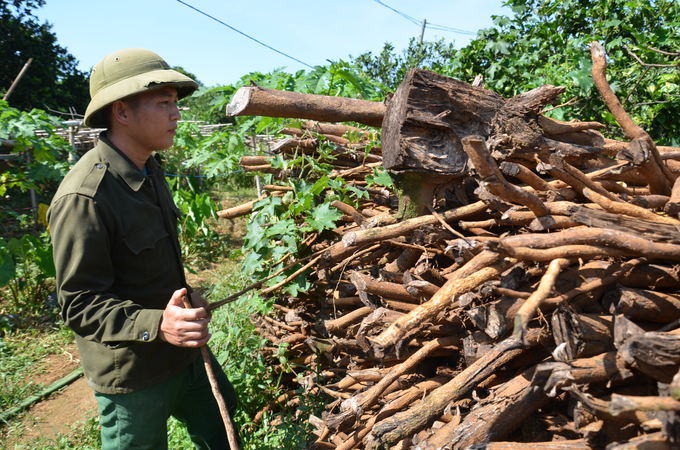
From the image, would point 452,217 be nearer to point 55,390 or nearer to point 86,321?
point 86,321

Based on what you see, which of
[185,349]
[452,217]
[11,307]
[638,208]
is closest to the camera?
[638,208]

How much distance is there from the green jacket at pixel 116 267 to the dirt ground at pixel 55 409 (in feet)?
6.94

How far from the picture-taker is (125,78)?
2.06 meters

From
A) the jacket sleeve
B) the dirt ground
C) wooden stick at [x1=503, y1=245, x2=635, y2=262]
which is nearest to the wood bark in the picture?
the jacket sleeve

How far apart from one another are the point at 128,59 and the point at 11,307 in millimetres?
5271

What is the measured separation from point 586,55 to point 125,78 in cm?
481

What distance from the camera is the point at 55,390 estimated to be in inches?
164

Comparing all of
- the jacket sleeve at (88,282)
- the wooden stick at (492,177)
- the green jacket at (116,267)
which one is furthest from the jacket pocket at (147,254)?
the wooden stick at (492,177)

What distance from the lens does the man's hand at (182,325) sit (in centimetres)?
178

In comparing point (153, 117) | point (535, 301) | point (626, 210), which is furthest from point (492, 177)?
point (153, 117)

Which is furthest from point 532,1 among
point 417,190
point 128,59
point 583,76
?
point 128,59

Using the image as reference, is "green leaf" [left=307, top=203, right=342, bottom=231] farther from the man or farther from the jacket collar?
the jacket collar

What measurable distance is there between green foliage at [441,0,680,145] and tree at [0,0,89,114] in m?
14.3

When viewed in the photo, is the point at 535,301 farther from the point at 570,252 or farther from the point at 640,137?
the point at 640,137
